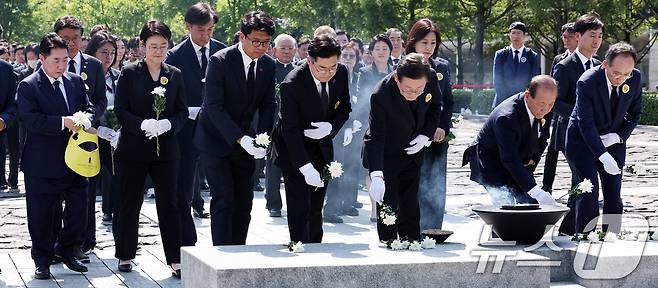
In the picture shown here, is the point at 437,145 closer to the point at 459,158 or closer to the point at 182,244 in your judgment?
the point at 182,244

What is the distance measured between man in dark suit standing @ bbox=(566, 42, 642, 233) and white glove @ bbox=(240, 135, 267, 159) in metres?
2.82

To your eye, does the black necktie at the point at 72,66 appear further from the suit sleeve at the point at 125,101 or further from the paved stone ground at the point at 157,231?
the paved stone ground at the point at 157,231

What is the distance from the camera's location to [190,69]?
31.9ft

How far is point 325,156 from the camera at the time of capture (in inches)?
314

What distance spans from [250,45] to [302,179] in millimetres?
1055

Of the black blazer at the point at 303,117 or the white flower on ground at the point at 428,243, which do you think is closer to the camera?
the white flower on ground at the point at 428,243

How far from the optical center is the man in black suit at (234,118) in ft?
26.3

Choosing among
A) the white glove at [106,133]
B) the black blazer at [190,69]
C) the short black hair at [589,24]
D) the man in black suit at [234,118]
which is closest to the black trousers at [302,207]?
the man in black suit at [234,118]

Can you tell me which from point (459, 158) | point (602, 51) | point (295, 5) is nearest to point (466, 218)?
point (459, 158)

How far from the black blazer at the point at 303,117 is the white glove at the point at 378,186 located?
47 centimetres

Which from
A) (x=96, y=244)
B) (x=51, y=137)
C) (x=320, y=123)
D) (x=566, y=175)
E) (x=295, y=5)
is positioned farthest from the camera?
(x=295, y=5)

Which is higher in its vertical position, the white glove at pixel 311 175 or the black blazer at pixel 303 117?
the black blazer at pixel 303 117

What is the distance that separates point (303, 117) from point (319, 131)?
177mm

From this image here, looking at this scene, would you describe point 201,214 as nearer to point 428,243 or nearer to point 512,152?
point 512,152
